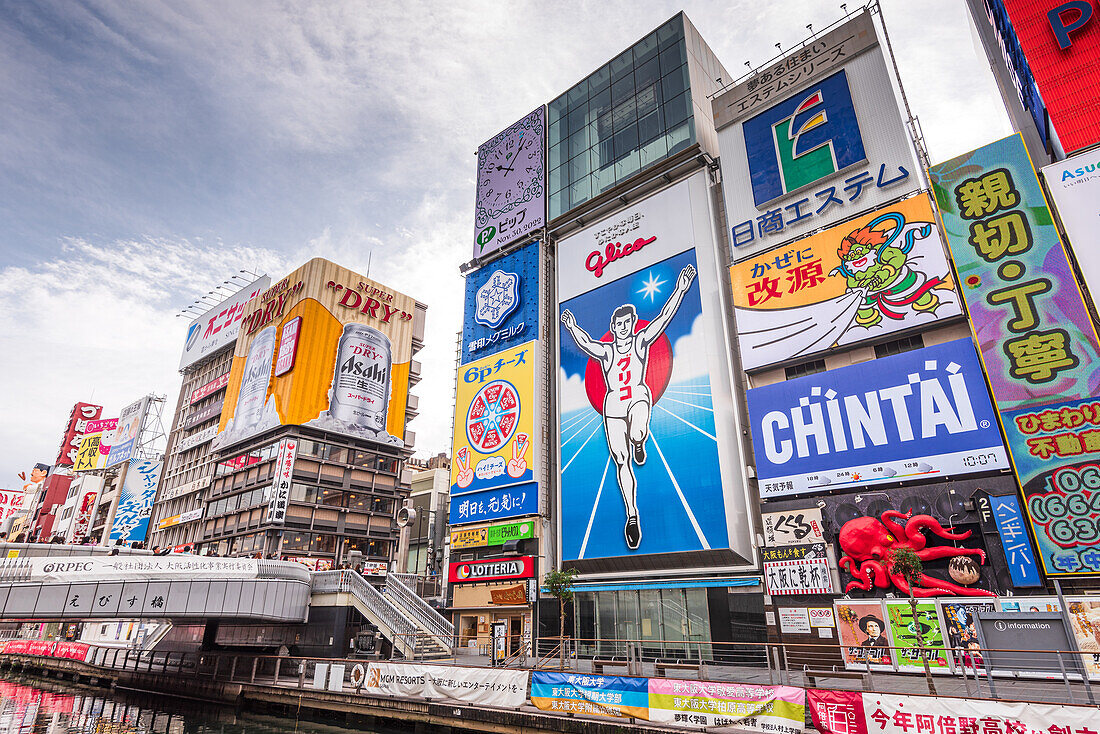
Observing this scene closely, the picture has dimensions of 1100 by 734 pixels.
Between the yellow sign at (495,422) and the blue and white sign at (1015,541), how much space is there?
27.2 metres

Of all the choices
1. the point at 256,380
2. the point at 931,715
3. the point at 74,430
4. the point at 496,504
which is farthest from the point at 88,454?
the point at 931,715

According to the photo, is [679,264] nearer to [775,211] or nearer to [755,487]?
[775,211]

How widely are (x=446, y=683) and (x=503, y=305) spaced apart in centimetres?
3246

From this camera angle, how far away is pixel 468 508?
155ft

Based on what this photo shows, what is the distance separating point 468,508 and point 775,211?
30019 mm

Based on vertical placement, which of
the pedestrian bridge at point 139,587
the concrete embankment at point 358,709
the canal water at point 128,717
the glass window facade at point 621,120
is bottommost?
the canal water at point 128,717

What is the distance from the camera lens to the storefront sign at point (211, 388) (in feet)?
271

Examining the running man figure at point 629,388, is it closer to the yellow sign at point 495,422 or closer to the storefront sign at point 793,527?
the yellow sign at point 495,422

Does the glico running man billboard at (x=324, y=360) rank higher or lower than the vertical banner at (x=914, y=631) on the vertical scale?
higher

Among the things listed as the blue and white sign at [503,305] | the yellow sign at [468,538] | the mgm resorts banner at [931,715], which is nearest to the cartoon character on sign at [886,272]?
the mgm resorts banner at [931,715]

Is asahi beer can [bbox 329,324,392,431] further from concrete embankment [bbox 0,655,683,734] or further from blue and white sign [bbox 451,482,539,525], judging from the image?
concrete embankment [bbox 0,655,683,734]

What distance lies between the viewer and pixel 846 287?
107 ft

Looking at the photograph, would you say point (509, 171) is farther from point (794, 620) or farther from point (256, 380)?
point (794, 620)

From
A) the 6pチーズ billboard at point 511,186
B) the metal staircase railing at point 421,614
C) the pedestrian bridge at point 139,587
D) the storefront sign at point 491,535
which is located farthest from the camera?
the 6pチーズ billboard at point 511,186
